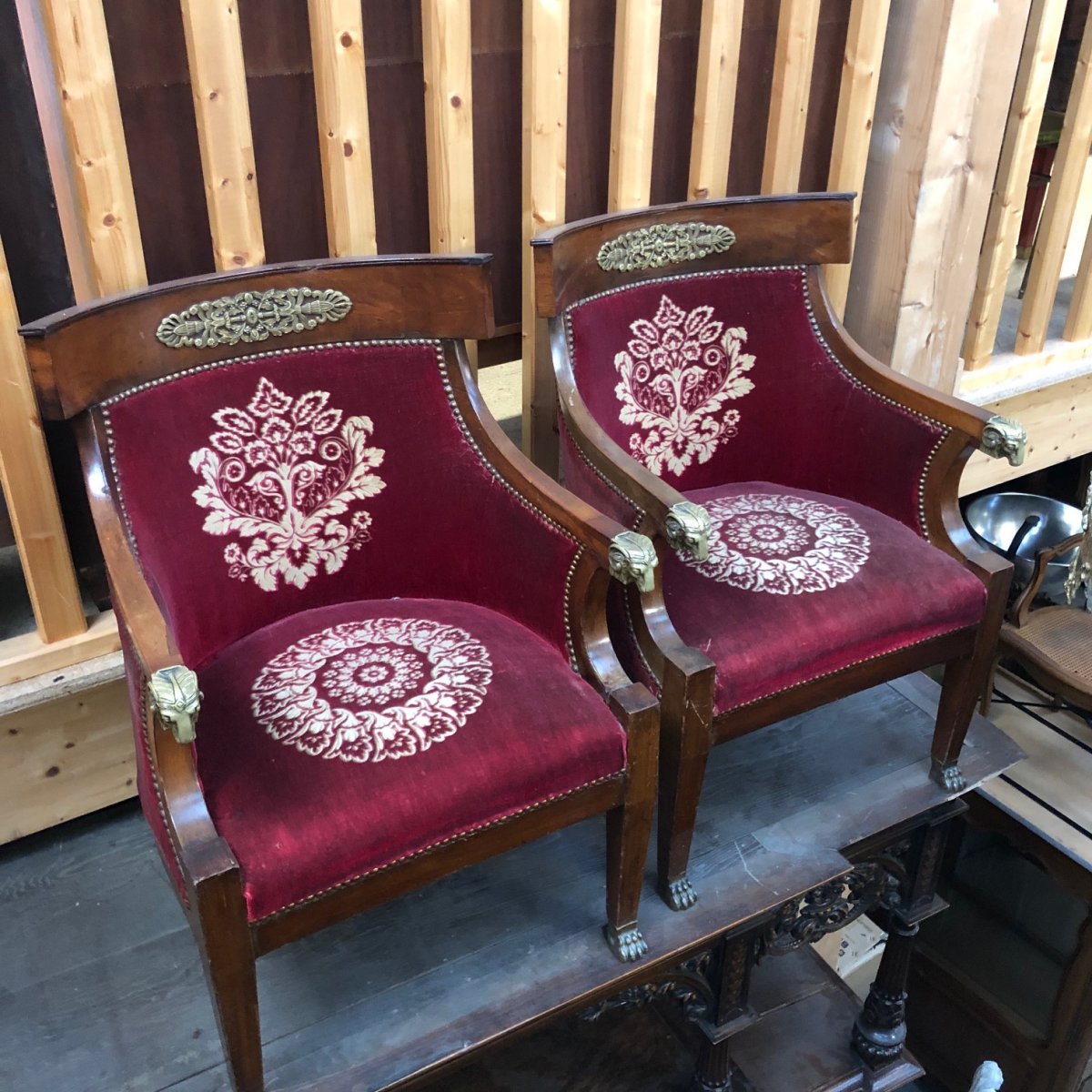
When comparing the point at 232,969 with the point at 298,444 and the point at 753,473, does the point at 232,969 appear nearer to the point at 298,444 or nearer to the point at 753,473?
the point at 298,444

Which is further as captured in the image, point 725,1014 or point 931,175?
point 931,175

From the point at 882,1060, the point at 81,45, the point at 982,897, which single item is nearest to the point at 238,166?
the point at 81,45

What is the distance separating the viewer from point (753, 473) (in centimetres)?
191

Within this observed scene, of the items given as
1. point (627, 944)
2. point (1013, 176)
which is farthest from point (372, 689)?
point (1013, 176)

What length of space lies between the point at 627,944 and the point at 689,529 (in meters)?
0.57

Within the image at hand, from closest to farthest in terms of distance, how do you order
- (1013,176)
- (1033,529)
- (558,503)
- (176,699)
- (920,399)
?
(176,699) < (558,503) < (920,399) < (1013,176) < (1033,529)

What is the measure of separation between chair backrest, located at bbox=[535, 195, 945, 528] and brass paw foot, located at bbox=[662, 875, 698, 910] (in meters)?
0.64

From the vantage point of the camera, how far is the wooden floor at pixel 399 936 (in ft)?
4.52

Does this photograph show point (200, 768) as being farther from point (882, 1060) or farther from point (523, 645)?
point (882, 1060)

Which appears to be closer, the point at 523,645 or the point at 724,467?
the point at 523,645

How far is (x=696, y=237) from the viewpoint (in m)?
1.75

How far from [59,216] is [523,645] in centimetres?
83

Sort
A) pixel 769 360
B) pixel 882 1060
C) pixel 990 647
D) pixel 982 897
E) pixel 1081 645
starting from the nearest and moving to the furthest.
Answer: pixel 990 647 < pixel 769 360 < pixel 882 1060 < pixel 1081 645 < pixel 982 897

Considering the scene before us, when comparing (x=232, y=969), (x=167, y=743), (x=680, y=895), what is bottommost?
(x=680, y=895)
